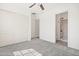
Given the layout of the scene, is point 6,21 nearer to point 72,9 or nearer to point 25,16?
point 25,16

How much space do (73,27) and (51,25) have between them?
5.00 feet

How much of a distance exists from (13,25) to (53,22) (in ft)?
8.25

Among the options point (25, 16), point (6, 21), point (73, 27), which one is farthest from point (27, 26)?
point (73, 27)

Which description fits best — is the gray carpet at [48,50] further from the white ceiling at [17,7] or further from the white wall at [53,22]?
the white ceiling at [17,7]

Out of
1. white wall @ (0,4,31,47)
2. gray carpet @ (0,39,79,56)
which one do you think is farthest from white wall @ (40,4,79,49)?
white wall @ (0,4,31,47)

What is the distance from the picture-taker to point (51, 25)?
15.3ft

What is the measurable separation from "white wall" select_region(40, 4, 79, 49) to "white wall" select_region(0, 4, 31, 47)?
1.28 metres

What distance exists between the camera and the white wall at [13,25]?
370cm

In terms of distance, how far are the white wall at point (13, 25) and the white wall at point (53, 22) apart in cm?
128

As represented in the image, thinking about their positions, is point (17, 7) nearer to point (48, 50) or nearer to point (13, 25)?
point (13, 25)

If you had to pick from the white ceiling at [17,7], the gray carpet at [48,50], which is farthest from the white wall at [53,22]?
the white ceiling at [17,7]

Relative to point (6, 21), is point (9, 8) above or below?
above

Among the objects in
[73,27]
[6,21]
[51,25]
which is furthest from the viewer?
[51,25]

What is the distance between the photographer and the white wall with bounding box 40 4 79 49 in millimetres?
3330
